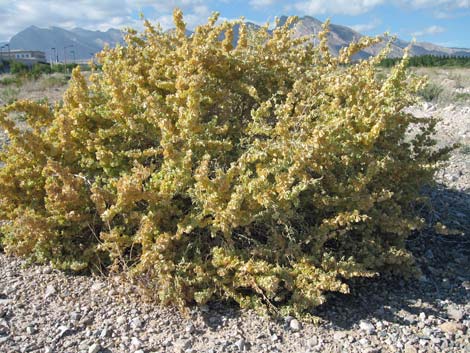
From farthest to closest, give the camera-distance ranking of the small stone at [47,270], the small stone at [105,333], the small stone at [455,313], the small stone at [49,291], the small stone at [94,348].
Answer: the small stone at [47,270], the small stone at [49,291], the small stone at [455,313], the small stone at [105,333], the small stone at [94,348]

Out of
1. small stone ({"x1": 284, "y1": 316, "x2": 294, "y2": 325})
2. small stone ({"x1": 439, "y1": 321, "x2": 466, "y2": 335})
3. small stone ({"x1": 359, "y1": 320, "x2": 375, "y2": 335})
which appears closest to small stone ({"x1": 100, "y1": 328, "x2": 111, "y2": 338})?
small stone ({"x1": 284, "y1": 316, "x2": 294, "y2": 325})

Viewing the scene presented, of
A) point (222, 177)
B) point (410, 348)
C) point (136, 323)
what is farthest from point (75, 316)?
point (410, 348)

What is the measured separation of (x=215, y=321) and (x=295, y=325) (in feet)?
1.49

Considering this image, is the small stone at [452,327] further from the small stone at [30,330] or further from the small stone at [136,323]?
the small stone at [30,330]

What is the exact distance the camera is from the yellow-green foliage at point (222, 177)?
2715 millimetres

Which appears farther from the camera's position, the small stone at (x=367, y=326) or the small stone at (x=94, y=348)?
the small stone at (x=367, y=326)

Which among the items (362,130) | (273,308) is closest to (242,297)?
(273,308)

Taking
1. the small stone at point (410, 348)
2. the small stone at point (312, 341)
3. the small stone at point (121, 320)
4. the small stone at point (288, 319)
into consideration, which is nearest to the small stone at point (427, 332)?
the small stone at point (410, 348)

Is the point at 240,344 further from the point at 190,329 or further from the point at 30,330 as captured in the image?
the point at 30,330

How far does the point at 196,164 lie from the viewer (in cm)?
304

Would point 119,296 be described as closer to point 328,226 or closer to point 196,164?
point 196,164

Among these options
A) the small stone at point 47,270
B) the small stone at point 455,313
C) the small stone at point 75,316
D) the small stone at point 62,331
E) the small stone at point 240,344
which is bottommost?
the small stone at point 455,313

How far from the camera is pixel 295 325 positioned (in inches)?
107

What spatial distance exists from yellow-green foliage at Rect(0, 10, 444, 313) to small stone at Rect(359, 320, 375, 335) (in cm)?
29
